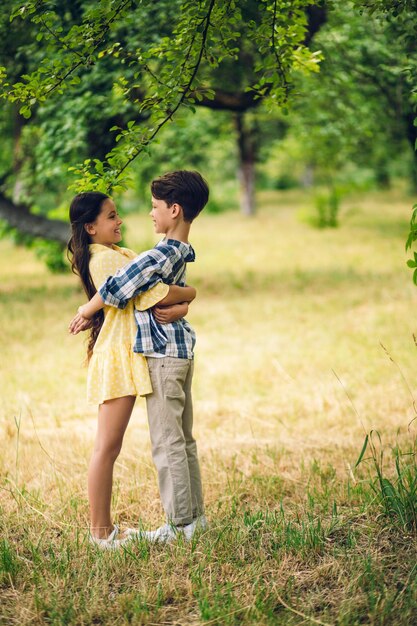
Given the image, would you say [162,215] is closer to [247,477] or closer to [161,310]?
[161,310]

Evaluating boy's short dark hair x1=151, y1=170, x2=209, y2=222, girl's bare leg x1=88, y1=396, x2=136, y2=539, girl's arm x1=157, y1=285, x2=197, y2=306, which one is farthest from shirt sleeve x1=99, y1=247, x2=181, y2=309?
girl's bare leg x1=88, y1=396, x2=136, y2=539

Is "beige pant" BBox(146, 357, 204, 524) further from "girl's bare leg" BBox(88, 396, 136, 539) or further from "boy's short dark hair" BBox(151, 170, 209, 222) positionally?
"boy's short dark hair" BBox(151, 170, 209, 222)

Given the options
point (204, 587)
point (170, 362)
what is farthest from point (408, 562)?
point (170, 362)

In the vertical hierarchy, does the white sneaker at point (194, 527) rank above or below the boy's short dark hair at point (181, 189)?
below

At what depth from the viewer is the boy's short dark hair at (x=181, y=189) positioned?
3559 mm

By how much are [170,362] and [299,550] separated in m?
1.06

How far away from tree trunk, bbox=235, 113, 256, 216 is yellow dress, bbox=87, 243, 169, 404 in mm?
20711

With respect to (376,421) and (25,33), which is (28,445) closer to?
(376,421)

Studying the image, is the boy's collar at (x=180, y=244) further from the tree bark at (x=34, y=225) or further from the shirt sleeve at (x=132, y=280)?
the tree bark at (x=34, y=225)

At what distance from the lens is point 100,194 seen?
3.73 meters

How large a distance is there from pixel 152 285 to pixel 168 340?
0.90 ft

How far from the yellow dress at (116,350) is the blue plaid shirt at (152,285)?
5cm

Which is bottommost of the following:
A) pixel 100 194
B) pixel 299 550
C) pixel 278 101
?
pixel 299 550

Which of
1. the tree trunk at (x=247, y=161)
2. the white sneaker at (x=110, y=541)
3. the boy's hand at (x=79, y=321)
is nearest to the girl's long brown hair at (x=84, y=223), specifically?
the boy's hand at (x=79, y=321)
